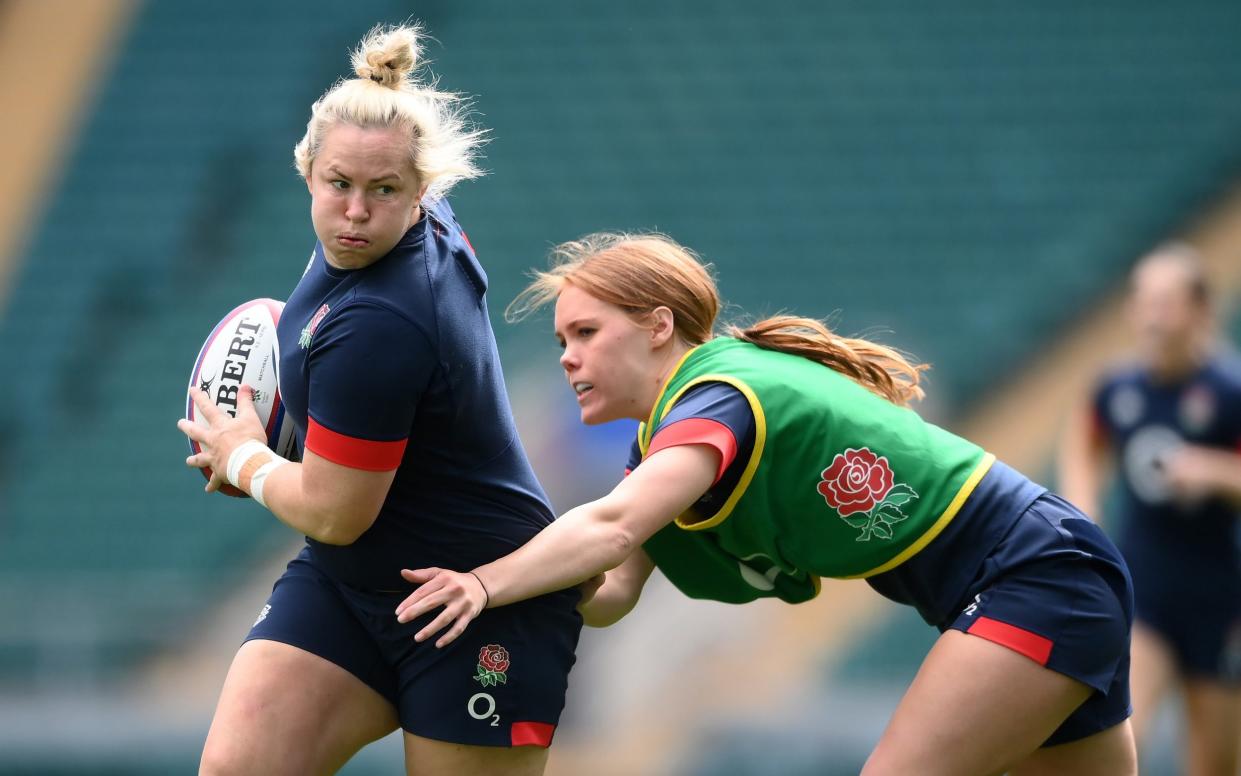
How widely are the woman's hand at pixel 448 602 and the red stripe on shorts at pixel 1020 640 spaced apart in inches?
38.1

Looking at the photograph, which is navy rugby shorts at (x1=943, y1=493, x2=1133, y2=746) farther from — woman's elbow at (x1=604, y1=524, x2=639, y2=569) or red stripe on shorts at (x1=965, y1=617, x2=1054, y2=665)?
woman's elbow at (x1=604, y1=524, x2=639, y2=569)

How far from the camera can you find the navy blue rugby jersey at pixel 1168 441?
17.5 feet

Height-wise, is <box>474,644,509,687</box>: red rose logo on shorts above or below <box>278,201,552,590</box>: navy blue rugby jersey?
below

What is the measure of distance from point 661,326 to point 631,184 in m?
7.07

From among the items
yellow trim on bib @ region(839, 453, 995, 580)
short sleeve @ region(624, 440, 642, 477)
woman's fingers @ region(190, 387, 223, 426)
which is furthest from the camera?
short sleeve @ region(624, 440, 642, 477)

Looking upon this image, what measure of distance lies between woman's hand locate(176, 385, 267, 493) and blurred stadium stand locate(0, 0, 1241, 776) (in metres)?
5.77

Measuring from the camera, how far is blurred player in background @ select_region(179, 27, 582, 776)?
2.83 meters

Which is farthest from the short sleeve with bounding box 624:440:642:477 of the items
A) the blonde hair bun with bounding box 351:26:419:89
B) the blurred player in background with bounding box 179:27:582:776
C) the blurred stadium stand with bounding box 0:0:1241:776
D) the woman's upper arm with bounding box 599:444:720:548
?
the blurred stadium stand with bounding box 0:0:1241:776

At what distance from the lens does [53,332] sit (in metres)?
9.63

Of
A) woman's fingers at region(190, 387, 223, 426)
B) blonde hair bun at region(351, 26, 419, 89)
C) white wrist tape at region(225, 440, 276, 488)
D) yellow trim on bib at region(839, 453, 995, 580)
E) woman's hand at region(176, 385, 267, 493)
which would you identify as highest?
blonde hair bun at region(351, 26, 419, 89)

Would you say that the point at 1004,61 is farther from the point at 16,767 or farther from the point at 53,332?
the point at 16,767

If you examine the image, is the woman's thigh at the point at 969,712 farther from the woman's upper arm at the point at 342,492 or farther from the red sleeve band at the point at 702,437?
the woman's upper arm at the point at 342,492

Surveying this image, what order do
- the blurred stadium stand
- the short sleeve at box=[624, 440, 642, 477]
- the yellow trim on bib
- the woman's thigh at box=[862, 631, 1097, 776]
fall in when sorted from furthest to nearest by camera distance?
1. the blurred stadium stand
2. the short sleeve at box=[624, 440, 642, 477]
3. the yellow trim on bib
4. the woman's thigh at box=[862, 631, 1097, 776]

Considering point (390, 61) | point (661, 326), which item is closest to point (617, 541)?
point (661, 326)
